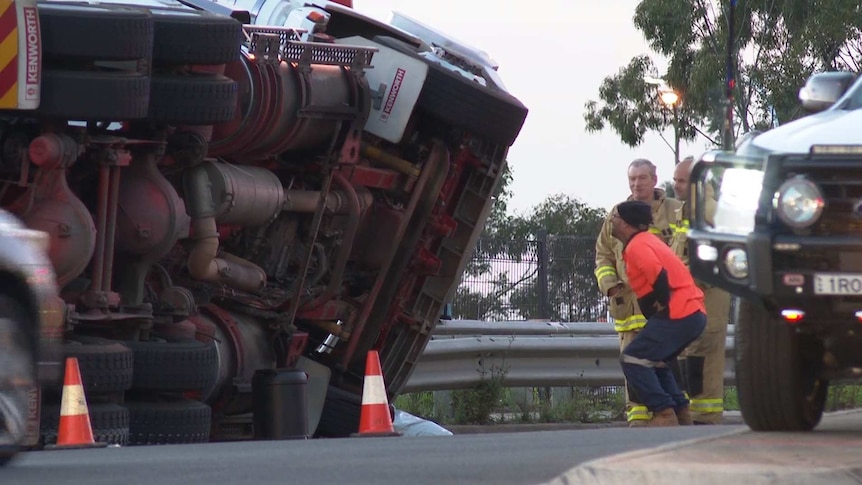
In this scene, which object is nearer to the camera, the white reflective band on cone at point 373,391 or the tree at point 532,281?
the white reflective band on cone at point 373,391

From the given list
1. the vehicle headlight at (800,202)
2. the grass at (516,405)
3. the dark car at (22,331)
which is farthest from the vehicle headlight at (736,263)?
the grass at (516,405)

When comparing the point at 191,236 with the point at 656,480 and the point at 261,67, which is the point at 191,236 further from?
the point at 656,480

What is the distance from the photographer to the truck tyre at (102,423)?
937cm

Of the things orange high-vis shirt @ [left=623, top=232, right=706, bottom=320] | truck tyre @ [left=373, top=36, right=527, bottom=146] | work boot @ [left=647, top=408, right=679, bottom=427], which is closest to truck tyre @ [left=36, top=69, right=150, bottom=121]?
truck tyre @ [left=373, top=36, right=527, bottom=146]

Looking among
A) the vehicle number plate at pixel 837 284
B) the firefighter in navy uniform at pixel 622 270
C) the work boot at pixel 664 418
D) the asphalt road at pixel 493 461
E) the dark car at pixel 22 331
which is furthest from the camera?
the firefighter in navy uniform at pixel 622 270

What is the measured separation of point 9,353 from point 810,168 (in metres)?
2.53

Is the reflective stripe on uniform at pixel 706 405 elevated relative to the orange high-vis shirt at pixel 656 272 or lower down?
lower down

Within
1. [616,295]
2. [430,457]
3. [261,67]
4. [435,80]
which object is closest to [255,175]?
[261,67]

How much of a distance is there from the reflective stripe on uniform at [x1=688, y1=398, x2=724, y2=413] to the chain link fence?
645 centimetres

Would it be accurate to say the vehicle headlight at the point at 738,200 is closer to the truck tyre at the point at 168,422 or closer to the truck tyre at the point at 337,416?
the truck tyre at the point at 168,422

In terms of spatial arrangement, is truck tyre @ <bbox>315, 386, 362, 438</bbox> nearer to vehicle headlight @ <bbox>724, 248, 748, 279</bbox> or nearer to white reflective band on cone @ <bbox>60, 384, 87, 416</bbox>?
white reflective band on cone @ <bbox>60, 384, 87, 416</bbox>

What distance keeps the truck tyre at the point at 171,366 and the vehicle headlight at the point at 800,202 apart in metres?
4.71

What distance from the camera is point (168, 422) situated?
10.0 metres

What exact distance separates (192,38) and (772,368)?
4618 mm
